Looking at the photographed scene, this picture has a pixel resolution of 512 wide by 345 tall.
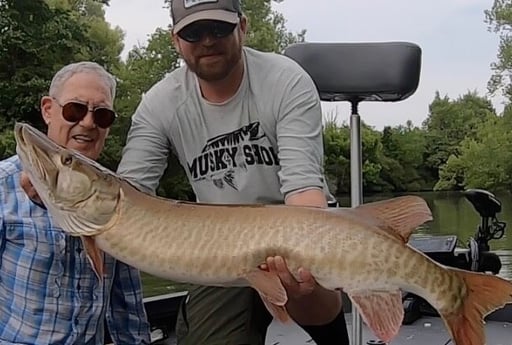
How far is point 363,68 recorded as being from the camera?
312 cm

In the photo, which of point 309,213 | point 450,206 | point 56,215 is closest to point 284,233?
point 309,213

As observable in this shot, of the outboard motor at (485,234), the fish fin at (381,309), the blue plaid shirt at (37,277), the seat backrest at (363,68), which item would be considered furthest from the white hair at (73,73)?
the outboard motor at (485,234)

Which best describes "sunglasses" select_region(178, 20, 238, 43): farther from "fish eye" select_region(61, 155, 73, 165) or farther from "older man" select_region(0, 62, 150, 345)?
"fish eye" select_region(61, 155, 73, 165)

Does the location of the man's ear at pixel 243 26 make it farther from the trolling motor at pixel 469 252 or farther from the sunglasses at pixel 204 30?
the trolling motor at pixel 469 252

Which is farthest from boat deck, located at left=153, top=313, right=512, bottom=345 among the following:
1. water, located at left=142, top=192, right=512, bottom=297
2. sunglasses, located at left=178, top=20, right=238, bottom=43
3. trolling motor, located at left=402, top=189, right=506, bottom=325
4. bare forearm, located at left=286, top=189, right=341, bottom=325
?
water, located at left=142, top=192, right=512, bottom=297

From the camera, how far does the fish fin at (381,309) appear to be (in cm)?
198

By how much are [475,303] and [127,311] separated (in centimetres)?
112

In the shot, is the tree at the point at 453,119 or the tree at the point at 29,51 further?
the tree at the point at 453,119

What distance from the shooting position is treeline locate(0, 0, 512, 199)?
20.7 m

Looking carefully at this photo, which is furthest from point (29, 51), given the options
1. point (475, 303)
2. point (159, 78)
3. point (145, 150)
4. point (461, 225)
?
point (475, 303)

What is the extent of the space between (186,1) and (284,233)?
0.83 m

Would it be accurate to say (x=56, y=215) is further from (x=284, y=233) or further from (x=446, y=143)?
(x=446, y=143)

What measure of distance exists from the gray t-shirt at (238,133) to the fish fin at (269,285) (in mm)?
456

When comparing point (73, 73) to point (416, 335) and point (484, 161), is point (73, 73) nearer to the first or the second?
point (416, 335)
